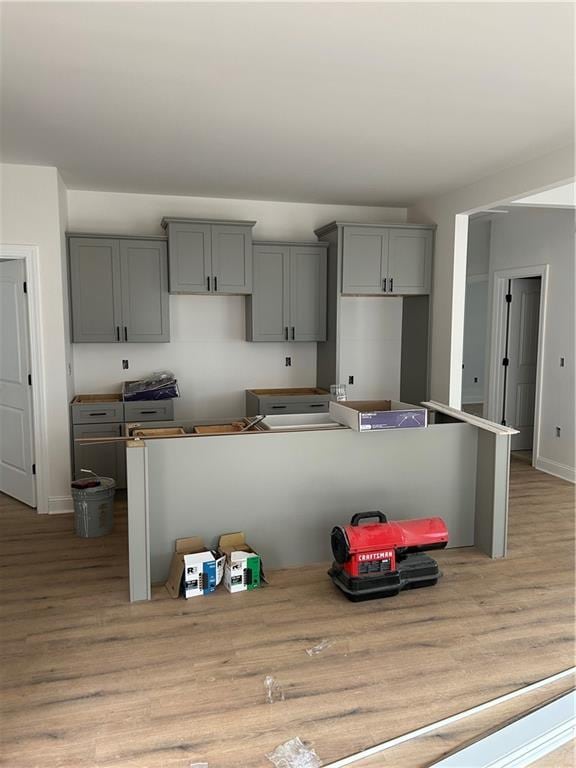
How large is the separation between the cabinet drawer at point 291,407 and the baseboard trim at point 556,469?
2.45 meters

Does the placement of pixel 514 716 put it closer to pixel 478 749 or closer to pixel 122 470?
pixel 478 749

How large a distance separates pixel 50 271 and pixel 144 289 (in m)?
0.90

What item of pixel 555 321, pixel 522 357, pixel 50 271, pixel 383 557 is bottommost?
pixel 383 557

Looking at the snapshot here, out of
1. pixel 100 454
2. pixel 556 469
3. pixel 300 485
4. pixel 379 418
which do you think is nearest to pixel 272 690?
pixel 300 485

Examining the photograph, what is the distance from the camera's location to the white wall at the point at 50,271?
15.2ft

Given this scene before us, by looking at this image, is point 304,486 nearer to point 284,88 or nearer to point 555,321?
point 284,88

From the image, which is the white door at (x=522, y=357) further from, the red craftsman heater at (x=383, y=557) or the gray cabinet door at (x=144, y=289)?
the gray cabinet door at (x=144, y=289)

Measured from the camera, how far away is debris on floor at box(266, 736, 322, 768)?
214cm

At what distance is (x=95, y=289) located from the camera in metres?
5.32

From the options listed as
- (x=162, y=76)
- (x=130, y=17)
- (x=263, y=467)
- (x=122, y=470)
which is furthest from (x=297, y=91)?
(x=122, y=470)

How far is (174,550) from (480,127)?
331 cm

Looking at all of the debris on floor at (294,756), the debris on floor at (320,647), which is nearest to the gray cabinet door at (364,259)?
the debris on floor at (320,647)

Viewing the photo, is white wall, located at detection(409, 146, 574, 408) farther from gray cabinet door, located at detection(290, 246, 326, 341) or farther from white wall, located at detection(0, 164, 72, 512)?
white wall, located at detection(0, 164, 72, 512)

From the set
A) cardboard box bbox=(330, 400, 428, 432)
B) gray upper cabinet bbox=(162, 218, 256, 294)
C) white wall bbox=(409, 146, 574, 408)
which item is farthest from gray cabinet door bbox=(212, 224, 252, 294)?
cardboard box bbox=(330, 400, 428, 432)
